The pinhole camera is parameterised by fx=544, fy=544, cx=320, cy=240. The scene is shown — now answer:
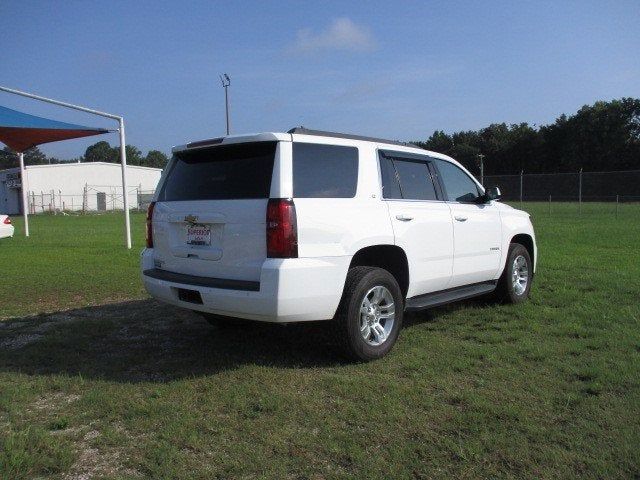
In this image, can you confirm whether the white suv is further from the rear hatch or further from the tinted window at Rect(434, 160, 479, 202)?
the tinted window at Rect(434, 160, 479, 202)

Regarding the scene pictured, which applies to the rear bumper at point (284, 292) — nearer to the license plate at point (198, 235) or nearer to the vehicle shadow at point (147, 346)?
the license plate at point (198, 235)

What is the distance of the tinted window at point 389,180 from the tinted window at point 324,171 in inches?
14.1

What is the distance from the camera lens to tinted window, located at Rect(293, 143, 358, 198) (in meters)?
4.23

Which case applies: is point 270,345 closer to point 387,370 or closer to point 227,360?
point 227,360

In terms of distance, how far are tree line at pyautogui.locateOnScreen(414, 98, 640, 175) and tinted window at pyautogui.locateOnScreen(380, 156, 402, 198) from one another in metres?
60.3

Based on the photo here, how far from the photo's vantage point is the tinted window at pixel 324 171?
423 centimetres

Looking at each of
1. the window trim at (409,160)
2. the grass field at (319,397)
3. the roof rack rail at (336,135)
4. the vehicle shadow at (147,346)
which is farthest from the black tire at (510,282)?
the vehicle shadow at (147,346)

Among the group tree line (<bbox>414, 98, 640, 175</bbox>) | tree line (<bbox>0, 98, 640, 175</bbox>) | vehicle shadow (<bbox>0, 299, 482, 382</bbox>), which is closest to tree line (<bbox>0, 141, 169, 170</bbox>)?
tree line (<bbox>0, 98, 640, 175</bbox>)

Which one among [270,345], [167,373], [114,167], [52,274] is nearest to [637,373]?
[270,345]

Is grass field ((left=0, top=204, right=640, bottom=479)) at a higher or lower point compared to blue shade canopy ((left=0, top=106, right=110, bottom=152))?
lower

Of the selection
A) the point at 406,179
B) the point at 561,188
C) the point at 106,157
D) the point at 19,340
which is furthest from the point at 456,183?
the point at 106,157

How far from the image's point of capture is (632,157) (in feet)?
189

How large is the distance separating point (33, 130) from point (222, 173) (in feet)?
37.9

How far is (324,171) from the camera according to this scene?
4.42 metres
